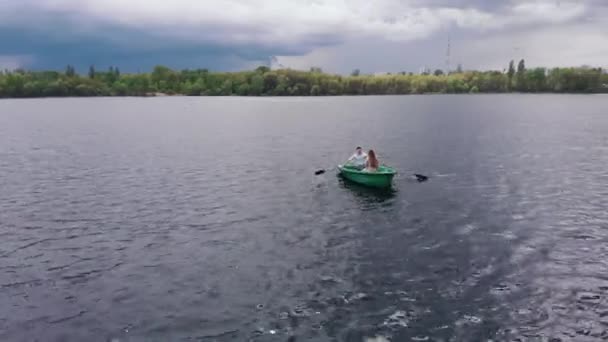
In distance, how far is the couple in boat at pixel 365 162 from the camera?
4138cm

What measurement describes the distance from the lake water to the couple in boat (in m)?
2.10

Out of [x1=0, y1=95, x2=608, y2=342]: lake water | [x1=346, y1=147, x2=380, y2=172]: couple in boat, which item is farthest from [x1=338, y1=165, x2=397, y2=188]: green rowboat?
[x1=0, y1=95, x2=608, y2=342]: lake water

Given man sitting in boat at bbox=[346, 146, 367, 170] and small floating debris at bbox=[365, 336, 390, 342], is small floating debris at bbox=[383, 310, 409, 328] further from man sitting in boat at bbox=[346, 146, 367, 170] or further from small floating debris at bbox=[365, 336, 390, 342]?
man sitting in boat at bbox=[346, 146, 367, 170]

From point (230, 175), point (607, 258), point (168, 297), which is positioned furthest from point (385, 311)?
point (230, 175)

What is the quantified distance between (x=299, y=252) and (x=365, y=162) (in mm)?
19230

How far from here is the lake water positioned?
61.6 feet

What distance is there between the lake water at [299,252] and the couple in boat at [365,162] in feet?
6.88

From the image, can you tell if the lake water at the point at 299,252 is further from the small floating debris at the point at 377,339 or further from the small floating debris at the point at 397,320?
the small floating debris at the point at 377,339

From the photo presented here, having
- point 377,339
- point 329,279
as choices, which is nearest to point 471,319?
point 377,339

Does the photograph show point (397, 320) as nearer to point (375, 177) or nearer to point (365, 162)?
point (375, 177)

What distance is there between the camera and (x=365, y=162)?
144 feet

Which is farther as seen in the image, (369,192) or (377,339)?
(369,192)

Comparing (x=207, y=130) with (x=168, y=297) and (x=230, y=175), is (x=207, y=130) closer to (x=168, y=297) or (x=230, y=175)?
(x=230, y=175)

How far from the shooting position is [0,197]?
39.1 metres
